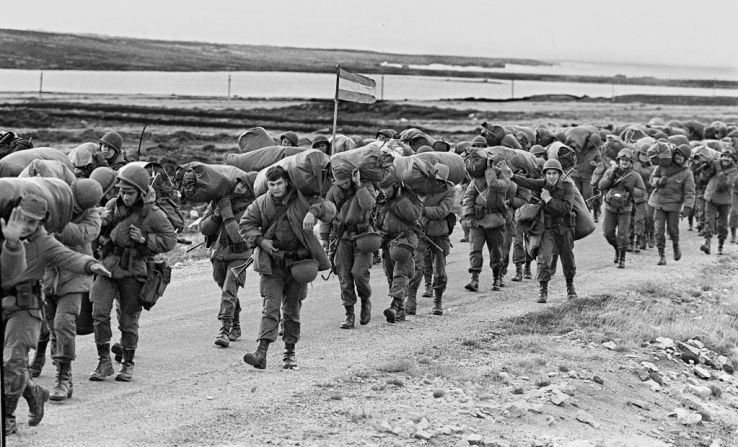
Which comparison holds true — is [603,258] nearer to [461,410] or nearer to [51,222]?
[461,410]

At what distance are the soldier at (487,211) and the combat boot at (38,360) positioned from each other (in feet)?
25.1

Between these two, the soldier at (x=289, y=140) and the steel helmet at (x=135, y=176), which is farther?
the soldier at (x=289, y=140)

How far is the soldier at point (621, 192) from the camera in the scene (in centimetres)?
2194

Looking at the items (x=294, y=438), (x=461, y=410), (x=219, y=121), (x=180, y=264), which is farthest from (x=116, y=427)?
(x=219, y=121)

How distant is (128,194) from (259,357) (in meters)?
2.17

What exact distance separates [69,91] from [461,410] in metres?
59.6

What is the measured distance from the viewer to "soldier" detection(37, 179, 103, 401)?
1139 cm

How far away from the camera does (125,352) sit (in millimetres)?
12438

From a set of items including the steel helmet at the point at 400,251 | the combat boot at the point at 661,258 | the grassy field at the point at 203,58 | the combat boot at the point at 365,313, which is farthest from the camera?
the grassy field at the point at 203,58

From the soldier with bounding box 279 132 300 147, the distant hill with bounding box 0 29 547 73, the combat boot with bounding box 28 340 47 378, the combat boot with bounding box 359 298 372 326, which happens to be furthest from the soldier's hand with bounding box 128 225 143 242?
the distant hill with bounding box 0 29 547 73

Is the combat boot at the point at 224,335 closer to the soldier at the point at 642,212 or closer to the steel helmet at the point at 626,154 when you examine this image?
the steel helmet at the point at 626,154

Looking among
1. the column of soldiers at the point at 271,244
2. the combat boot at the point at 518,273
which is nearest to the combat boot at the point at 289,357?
the column of soldiers at the point at 271,244

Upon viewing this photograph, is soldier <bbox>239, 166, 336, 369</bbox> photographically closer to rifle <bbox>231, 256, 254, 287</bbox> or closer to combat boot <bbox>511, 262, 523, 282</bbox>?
rifle <bbox>231, 256, 254, 287</bbox>

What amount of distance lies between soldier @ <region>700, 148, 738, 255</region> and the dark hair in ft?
47.2
